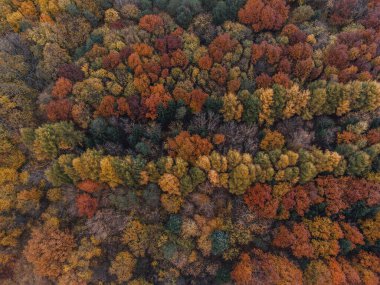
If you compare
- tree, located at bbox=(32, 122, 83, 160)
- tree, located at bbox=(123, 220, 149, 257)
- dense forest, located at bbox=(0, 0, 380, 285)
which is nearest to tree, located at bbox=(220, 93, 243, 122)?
dense forest, located at bbox=(0, 0, 380, 285)

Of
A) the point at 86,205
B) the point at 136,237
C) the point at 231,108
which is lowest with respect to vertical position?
the point at 136,237

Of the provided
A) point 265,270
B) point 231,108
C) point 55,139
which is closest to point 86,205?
point 55,139

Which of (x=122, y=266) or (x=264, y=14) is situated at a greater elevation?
(x=264, y=14)

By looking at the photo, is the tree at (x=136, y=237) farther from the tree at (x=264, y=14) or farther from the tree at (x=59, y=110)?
the tree at (x=264, y=14)

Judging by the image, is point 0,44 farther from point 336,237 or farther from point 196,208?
point 336,237

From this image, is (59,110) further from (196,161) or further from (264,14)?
(264,14)

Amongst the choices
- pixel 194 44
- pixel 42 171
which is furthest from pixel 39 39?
pixel 194 44

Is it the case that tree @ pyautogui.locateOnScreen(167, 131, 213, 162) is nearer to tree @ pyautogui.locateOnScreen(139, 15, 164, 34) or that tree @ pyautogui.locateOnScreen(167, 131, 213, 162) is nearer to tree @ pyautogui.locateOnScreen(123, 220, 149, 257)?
tree @ pyautogui.locateOnScreen(123, 220, 149, 257)
